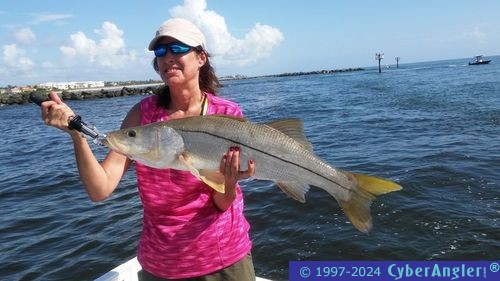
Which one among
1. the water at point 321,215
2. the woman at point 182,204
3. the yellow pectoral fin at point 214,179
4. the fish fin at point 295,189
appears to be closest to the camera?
the yellow pectoral fin at point 214,179

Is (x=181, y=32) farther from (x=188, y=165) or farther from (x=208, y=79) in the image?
(x=188, y=165)

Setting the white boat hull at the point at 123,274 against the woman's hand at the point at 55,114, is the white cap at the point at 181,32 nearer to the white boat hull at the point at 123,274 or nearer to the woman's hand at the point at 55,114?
the woman's hand at the point at 55,114

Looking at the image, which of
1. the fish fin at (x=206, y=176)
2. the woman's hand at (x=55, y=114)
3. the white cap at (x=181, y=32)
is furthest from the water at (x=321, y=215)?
the woman's hand at (x=55, y=114)

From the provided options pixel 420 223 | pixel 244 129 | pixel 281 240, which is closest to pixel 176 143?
pixel 244 129

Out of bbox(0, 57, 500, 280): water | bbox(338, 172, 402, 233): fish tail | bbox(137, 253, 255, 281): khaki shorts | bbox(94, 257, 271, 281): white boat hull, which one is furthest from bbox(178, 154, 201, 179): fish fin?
bbox(0, 57, 500, 280): water

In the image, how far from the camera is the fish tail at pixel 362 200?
324cm

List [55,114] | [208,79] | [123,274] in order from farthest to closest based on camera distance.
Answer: [123,274] → [208,79] → [55,114]

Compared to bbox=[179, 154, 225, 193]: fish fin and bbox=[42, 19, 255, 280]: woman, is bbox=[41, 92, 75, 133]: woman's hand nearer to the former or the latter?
bbox=[42, 19, 255, 280]: woman

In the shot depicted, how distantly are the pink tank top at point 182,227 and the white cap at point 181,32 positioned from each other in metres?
0.93

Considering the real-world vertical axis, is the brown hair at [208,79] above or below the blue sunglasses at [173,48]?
below

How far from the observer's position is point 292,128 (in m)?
3.26

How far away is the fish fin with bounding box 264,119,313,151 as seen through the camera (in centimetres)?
322

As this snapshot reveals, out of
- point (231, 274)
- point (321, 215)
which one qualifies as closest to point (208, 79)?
point (231, 274)

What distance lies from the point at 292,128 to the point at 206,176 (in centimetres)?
79
